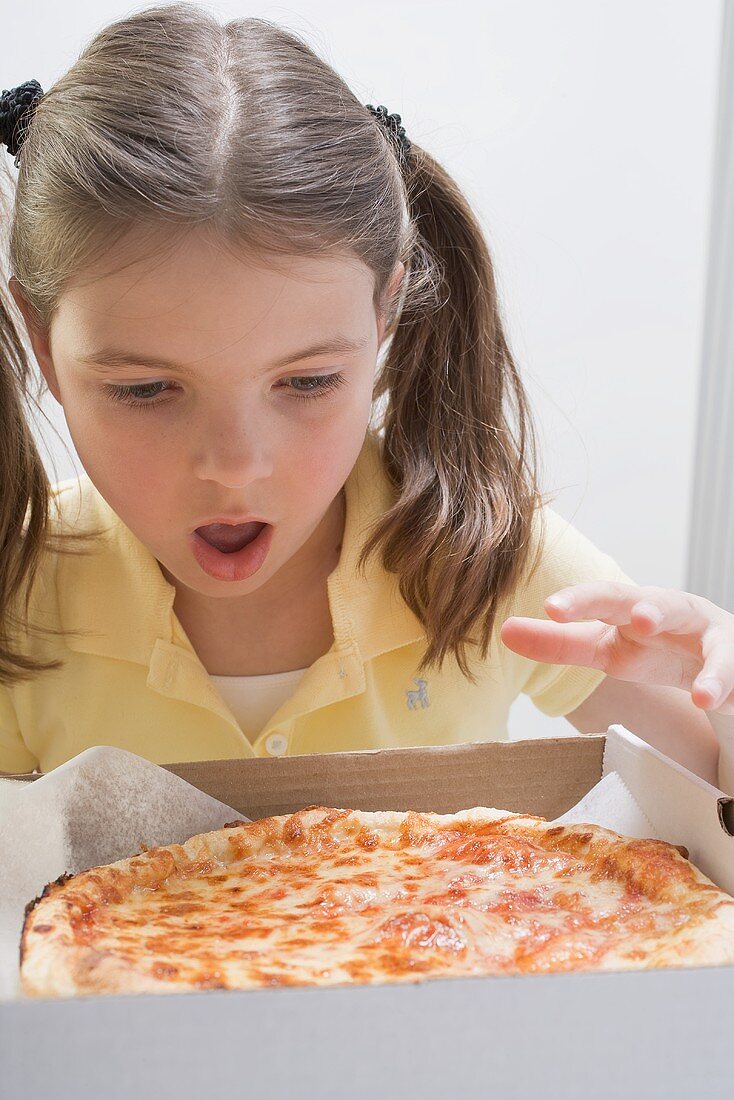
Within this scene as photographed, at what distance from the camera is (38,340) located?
86 cm

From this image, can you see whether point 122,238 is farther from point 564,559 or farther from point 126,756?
point 564,559

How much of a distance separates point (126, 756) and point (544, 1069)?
407mm

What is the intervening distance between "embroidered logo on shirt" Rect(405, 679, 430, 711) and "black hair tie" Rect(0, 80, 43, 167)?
565 mm

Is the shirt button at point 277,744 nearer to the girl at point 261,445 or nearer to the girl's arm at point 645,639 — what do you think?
the girl at point 261,445

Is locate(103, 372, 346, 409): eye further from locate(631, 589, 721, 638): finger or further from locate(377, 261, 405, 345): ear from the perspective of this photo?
locate(631, 589, 721, 638): finger

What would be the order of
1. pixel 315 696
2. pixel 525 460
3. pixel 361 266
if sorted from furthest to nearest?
pixel 525 460 < pixel 315 696 < pixel 361 266

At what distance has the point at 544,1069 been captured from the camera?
1.28 ft

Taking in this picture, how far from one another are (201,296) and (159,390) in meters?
0.07

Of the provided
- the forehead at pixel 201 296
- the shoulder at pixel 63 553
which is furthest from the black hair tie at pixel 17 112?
the shoulder at pixel 63 553

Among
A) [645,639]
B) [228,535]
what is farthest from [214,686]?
[645,639]

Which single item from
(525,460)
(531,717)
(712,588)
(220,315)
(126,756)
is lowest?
(531,717)

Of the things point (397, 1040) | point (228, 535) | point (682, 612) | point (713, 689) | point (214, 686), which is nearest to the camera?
point (397, 1040)

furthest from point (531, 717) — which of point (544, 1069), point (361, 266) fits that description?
point (544, 1069)

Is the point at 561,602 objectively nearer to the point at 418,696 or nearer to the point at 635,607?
the point at 635,607
